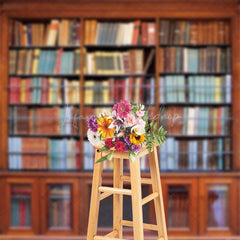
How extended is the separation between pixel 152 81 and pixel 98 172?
2.06 meters

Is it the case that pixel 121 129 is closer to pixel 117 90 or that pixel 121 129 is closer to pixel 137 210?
pixel 137 210

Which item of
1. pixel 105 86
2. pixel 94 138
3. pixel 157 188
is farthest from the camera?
pixel 105 86

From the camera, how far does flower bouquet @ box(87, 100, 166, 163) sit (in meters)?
1.74

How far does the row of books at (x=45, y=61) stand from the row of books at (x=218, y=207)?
1.94 meters

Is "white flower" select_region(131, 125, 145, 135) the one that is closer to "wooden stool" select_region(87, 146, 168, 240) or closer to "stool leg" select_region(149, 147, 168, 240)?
"wooden stool" select_region(87, 146, 168, 240)

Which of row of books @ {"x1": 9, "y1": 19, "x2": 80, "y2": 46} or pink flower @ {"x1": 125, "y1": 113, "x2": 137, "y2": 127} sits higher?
row of books @ {"x1": 9, "y1": 19, "x2": 80, "y2": 46}

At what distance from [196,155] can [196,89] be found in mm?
701

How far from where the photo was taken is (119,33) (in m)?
3.74

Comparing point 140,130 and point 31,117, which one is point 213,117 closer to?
point 31,117

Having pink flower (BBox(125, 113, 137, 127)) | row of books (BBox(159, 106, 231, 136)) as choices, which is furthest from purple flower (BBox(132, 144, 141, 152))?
row of books (BBox(159, 106, 231, 136))

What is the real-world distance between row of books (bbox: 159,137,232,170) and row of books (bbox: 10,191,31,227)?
1459 mm

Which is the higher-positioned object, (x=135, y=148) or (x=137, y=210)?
(x=135, y=148)

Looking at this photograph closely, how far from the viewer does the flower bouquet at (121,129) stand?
5.69 ft

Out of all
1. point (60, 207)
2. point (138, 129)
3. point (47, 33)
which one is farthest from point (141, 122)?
point (47, 33)
